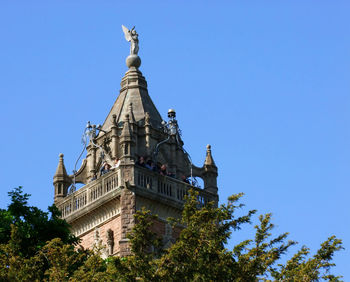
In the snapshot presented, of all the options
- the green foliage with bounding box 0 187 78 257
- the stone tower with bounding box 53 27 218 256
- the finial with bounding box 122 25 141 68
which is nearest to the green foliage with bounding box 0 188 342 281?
the green foliage with bounding box 0 187 78 257

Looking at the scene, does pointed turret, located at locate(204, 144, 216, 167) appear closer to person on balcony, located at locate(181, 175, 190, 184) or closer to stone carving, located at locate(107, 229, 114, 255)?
person on balcony, located at locate(181, 175, 190, 184)

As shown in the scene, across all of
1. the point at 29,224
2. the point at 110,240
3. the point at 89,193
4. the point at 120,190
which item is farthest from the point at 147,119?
the point at 29,224

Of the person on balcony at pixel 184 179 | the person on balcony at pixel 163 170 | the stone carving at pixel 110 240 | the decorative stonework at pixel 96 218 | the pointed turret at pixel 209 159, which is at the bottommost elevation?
the stone carving at pixel 110 240

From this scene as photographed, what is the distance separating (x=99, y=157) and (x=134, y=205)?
Result: 536 centimetres

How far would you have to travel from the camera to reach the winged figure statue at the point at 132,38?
54.8 metres

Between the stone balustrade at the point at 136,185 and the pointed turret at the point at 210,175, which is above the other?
the pointed turret at the point at 210,175

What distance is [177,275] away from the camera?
96.0ft

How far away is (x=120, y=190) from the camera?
4619cm

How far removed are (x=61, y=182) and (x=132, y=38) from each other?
8536mm

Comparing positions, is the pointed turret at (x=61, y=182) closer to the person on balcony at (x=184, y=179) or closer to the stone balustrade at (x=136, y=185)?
the stone balustrade at (x=136, y=185)

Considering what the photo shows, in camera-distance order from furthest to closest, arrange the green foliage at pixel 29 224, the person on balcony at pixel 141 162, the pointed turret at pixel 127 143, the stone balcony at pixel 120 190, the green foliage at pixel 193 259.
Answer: the person on balcony at pixel 141 162, the pointed turret at pixel 127 143, the stone balcony at pixel 120 190, the green foliage at pixel 29 224, the green foliage at pixel 193 259

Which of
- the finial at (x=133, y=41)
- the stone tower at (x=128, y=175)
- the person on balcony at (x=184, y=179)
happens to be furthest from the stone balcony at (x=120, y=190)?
the finial at (x=133, y=41)

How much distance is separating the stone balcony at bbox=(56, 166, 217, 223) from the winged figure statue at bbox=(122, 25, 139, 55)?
911cm

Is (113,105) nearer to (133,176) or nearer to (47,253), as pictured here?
(133,176)
